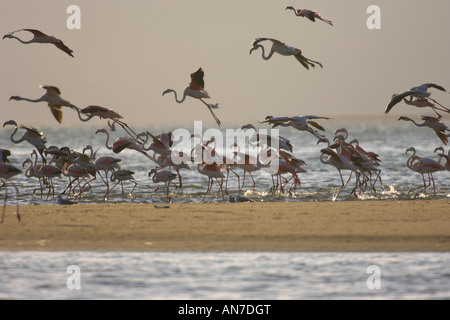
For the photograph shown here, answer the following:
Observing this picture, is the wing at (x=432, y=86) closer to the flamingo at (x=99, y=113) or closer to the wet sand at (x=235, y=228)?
the wet sand at (x=235, y=228)

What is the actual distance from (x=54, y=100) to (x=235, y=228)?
3.55m

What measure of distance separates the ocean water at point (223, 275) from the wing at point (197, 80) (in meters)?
6.10

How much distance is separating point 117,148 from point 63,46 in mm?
2464

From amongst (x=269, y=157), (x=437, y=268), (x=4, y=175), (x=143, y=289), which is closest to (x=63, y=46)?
(x=4, y=175)

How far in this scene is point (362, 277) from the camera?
7039 mm

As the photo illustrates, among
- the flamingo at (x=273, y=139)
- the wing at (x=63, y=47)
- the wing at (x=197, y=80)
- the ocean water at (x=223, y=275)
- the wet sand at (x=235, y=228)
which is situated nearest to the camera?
the ocean water at (x=223, y=275)

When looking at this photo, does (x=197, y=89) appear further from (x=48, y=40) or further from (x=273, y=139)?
(x=48, y=40)

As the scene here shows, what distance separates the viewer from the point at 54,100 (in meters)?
10.9

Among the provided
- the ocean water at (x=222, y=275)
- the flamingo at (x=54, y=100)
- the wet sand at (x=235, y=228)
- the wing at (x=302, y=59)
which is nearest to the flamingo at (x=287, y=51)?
the wing at (x=302, y=59)

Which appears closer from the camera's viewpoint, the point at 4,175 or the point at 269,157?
the point at 4,175

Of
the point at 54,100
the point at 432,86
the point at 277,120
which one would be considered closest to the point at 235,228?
the point at 277,120

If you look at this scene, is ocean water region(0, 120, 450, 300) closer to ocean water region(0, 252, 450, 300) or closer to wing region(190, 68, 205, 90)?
ocean water region(0, 252, 450, 300)

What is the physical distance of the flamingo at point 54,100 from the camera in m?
10.6
